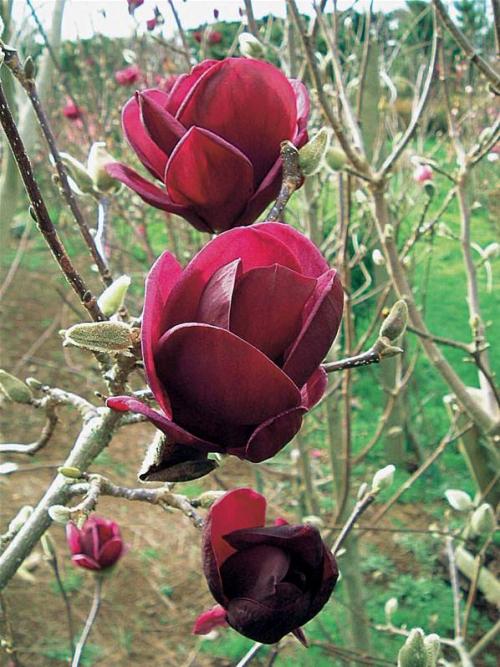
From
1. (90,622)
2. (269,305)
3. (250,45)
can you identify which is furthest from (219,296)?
(90,622)

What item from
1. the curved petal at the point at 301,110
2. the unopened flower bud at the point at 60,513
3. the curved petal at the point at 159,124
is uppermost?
the curved petal at the point at 159,124

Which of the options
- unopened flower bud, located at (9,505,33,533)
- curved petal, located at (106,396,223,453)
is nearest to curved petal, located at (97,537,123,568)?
unopened flower bud, located at (9,505,33,533)

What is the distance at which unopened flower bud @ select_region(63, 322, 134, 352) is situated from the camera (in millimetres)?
391

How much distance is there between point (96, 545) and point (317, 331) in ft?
3.23

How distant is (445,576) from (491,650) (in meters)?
0.41

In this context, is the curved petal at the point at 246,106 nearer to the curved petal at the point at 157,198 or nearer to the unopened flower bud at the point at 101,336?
the curved petal at the point at 157,198

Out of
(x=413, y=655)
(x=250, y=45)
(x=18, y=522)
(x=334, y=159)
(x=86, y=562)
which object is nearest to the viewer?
(x=413, y=655)

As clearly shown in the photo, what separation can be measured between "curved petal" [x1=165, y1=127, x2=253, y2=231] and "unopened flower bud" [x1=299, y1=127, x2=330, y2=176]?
0.05m

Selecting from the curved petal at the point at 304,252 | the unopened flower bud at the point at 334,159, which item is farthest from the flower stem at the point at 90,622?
the unopened flower bud at the point at 334,159

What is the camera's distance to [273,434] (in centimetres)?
36

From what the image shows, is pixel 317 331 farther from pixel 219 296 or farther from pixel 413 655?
pixel 413 655

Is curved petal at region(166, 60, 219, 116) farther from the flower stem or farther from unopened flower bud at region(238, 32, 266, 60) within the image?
the flower stem

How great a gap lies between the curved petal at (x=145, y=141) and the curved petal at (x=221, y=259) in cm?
15

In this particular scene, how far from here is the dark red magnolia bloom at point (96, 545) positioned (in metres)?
1.21
